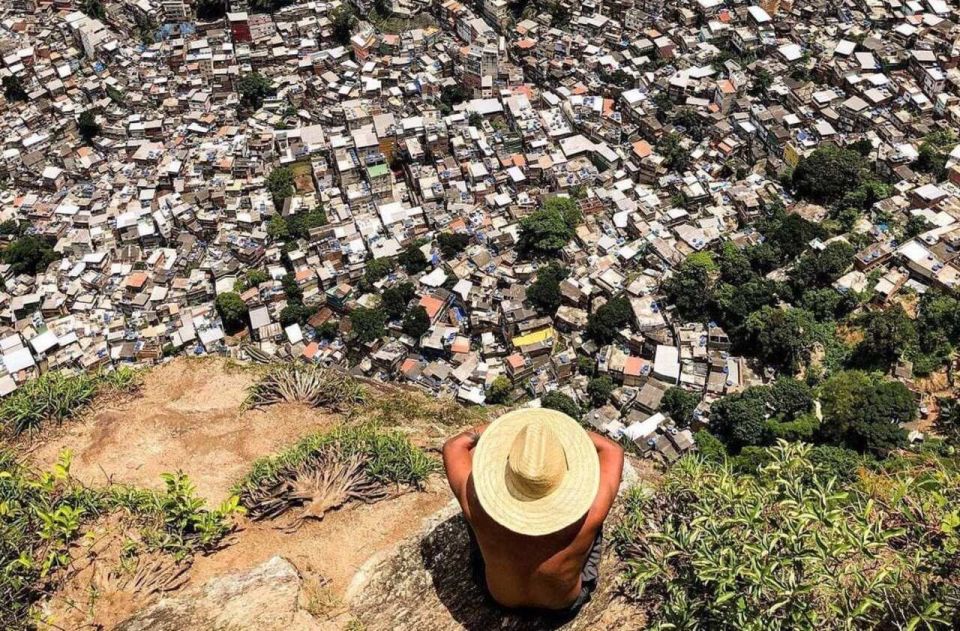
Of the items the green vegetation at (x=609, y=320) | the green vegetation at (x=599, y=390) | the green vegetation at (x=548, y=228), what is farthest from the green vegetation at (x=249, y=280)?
the green vegetation at (x=599, y=390)

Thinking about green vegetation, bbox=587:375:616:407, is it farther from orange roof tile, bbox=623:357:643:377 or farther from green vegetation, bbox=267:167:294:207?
green vegetation, bbox=267:167:294:207

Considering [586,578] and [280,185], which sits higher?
[586,578]

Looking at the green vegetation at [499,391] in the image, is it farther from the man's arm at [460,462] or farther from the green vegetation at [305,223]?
the man's arm at [460,462]

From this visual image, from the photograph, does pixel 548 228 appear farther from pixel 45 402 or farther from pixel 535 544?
pixel 535 544

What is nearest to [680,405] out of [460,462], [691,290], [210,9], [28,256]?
[691,290]

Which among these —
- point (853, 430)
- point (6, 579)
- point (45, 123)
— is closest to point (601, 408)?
point (853, 430)

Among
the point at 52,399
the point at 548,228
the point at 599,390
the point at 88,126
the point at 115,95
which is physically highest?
the point at 52,399
